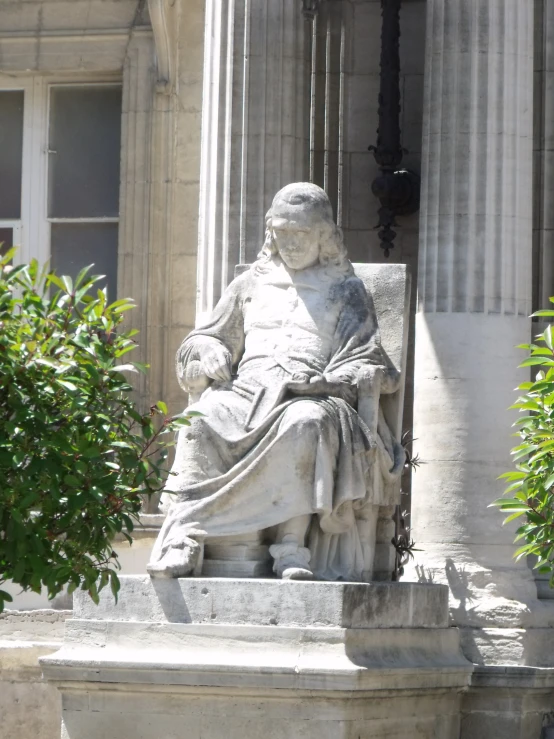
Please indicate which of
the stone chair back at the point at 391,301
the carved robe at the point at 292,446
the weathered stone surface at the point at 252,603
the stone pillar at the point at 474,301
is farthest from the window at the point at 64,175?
the weathered stone surface at the point at 252,603

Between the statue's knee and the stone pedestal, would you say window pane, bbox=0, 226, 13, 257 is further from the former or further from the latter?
the stone pedestal

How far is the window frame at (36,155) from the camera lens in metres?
19.0

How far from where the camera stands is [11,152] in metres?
19.2

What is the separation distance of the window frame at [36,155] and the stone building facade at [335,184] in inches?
0.7

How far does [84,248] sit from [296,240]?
5081mm

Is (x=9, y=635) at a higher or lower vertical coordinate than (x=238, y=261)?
lower

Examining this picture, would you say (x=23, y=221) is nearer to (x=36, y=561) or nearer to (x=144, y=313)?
(x=144, y=313)

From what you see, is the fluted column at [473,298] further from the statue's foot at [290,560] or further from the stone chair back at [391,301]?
the statue's foot at [290,560]

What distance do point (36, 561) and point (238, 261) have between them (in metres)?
5.84

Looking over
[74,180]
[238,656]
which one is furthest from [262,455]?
[74,180]

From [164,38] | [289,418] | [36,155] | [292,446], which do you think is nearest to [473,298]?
[289,418]

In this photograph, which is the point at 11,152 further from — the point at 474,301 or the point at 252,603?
the point at 252,603

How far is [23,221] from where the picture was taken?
19.1 meters

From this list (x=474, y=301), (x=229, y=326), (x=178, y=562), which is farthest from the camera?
(x=474, y=301)
